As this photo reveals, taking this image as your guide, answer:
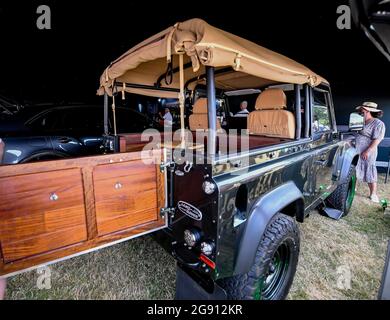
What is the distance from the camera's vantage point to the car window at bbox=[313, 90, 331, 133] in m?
2.49

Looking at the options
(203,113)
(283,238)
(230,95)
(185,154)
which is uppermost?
(230,95)

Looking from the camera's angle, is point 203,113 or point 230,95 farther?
point 230,95

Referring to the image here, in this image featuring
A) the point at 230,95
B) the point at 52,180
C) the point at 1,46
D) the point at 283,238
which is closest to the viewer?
the point at 52,180

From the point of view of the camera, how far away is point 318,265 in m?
2.37

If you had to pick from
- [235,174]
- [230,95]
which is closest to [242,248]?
[235,174]

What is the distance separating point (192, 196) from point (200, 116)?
5.89ft

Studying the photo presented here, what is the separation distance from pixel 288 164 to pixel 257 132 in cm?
74

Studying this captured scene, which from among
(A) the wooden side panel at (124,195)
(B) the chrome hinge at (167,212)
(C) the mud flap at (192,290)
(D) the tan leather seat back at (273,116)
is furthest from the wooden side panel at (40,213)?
(D) the tan leather seat back at (273,116)

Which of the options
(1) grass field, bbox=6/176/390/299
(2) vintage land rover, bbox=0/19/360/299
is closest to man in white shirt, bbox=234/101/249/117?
(2) vintage land rover, bbox=0/19/360/299

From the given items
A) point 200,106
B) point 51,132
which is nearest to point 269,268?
point 200,106

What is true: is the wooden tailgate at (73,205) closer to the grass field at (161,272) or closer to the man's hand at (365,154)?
the grass field at (161,272)

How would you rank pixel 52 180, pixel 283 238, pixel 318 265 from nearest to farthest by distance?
pixel 52 180
pixel 283 238
pixel 318 265

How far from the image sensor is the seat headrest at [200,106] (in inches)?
117
